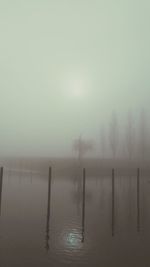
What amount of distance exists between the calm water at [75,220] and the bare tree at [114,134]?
5.7 inches

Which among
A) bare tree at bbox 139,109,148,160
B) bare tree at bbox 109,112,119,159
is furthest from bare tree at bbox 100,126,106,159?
bare tree at bbox 139,109,148,160

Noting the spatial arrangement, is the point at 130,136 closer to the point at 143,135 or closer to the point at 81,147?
the point at 143,135

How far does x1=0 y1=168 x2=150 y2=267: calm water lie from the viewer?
1795mm

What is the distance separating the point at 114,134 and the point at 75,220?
0.46 meters

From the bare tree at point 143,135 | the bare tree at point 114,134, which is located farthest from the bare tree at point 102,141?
the bare tree at point 143,135

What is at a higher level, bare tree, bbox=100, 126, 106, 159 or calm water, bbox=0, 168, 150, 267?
bare tree, bbox=100, 126, 106, 159

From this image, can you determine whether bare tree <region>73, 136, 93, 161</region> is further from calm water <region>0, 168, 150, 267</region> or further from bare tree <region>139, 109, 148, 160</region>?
bare tree <region>139, 109, 148, 160</region>

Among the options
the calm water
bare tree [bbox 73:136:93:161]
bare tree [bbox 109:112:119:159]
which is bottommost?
the calm water

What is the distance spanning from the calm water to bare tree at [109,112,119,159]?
0.15m

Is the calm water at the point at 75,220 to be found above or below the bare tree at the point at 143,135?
below

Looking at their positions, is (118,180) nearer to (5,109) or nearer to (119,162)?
(119,162)

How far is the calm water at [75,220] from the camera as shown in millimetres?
1795

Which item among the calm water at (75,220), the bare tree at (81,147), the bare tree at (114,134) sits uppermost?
the bare tree at (114,134)

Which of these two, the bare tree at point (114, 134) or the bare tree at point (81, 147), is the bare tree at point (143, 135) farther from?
the bare tree at point (81, 147)
